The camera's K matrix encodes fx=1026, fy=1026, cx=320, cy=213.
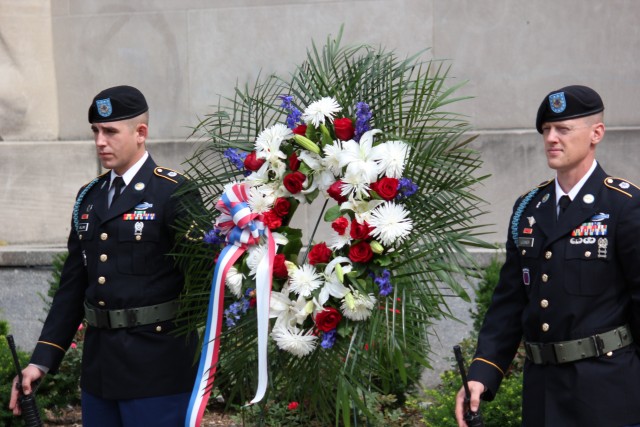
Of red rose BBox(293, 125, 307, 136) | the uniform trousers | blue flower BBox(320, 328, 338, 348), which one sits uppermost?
red rose BBox(293, 125, 307, 136)

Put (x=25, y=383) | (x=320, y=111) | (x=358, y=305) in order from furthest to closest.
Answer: (x=25, y=383) < (x=320, y=111) < (x=358, y=305)

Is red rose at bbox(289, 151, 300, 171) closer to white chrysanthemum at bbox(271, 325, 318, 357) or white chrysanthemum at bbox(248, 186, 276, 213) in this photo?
white chrysanthemum at bbox(248, 186, 276, 213)

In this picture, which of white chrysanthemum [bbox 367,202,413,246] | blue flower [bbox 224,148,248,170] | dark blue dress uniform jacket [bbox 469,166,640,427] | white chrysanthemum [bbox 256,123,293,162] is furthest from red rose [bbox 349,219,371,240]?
blue flower [bbox 224,148,248,170]

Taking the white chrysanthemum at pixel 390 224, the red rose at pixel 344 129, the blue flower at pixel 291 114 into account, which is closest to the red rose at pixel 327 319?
the white chrysanthemum at pixel 390 224

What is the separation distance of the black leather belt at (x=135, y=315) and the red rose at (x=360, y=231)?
0.95 metres

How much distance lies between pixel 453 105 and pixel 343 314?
451 cm

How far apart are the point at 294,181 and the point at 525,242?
2.83 feet

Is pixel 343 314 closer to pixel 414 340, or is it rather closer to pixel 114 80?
pixel 414 340

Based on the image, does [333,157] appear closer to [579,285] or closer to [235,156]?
[235,156]

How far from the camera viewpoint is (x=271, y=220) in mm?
3834

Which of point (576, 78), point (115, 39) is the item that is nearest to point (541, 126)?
point (576, 78)

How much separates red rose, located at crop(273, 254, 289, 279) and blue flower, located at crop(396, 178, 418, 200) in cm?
50

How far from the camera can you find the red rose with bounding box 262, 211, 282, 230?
382 cm

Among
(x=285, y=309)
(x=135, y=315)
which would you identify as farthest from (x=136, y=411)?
(x=285, y=309)
